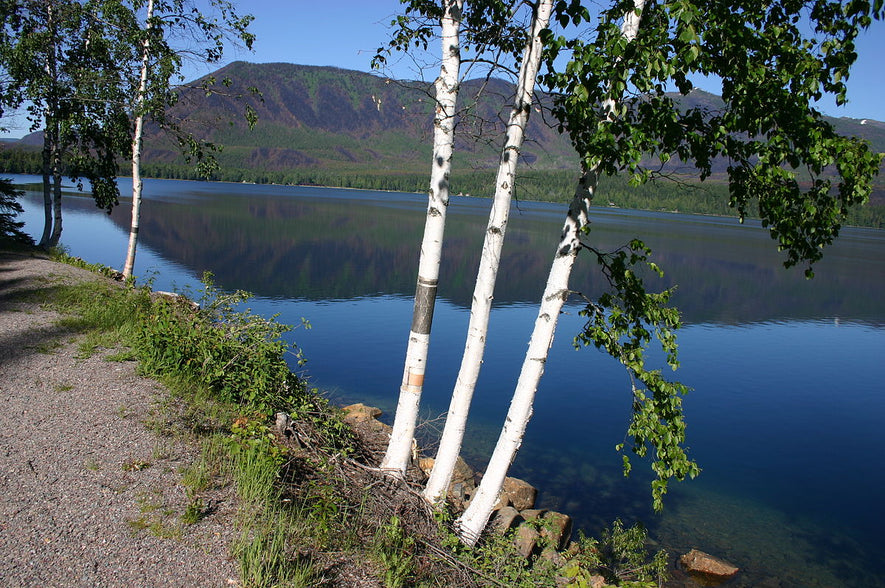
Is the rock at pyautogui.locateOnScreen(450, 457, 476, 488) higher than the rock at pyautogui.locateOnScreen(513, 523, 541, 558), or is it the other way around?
the rock at pyautogui.locateOnScreen(513, 523, 541, 558)

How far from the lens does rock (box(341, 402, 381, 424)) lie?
12227 millimetres

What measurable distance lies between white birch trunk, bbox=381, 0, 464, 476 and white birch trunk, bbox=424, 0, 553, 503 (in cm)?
53

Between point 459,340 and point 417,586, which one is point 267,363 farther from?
point 459,340

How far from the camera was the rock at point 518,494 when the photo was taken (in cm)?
1130

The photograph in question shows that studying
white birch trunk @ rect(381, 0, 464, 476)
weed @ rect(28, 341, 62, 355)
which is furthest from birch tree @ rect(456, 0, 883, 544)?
weed @ rect(28, 341, 62, 355)

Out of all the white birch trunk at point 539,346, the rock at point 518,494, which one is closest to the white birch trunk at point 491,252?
the white birch trunk at point 539,346

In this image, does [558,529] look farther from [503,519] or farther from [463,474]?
[463,474]

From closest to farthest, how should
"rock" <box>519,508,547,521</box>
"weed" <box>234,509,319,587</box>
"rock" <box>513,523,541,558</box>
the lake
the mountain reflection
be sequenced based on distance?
"weed" <box>234,509,319,587</box> < "rock" <box>513,523,541,558</box> < "rock" <box>519,508,547,521</box> < the lake < the mountain reflection

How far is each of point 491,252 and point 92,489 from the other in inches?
191

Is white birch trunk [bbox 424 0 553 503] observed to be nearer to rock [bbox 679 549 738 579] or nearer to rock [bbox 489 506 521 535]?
rock [bbox 489 506 521 535]

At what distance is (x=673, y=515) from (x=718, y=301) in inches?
1120

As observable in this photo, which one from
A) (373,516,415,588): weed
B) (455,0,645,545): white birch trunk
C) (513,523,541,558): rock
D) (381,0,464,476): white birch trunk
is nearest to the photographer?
(373,516,415,588): weed

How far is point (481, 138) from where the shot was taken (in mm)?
7453

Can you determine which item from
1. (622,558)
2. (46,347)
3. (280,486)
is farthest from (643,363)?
(46,347)
